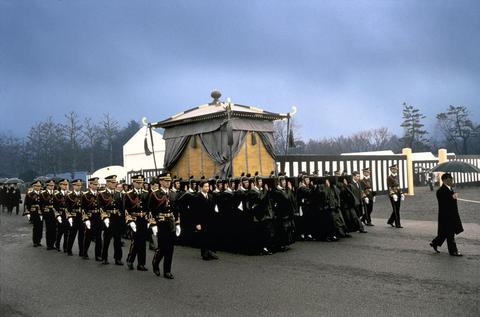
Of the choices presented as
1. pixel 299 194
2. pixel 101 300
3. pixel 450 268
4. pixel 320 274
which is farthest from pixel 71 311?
pixel 299 194

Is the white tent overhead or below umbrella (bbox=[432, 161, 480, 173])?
overhead

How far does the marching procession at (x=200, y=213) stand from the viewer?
8273 mm

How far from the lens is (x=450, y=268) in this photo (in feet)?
24.2

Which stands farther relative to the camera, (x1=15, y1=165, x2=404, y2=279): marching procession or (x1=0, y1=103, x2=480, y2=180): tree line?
(x1=0, y1=103, x2=480, y2=180): tree line

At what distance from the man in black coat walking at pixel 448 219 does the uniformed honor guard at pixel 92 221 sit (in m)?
7.61

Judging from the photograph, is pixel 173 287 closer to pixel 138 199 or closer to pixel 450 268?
pixel 138 199

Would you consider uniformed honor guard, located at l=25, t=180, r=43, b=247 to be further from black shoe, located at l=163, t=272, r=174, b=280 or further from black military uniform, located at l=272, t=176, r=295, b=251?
black military uniform, located at l=272, t=176, r=295, b=251

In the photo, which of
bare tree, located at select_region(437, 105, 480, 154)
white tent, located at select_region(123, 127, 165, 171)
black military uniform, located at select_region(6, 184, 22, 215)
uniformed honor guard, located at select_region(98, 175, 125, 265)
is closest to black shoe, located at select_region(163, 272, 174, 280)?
uniformed honor guard, located at select_region(98, 175, 125, 265)

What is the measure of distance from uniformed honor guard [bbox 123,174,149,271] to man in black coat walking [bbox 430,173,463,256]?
6098 millimetres

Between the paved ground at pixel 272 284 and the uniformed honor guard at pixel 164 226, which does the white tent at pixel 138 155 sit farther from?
the uniformed honor guard at pixel 164 226

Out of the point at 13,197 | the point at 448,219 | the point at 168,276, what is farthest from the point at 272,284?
the point at 13,197

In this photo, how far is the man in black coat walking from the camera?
329 inches

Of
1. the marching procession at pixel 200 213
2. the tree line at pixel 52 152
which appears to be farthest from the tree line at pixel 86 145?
the marching procession at pixel 200 213

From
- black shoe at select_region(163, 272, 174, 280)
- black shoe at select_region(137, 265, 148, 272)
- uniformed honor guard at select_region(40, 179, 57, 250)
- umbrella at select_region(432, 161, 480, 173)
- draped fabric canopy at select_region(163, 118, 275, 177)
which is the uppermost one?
draped fabric canopy at select_region(163, 118, 275, 177)
